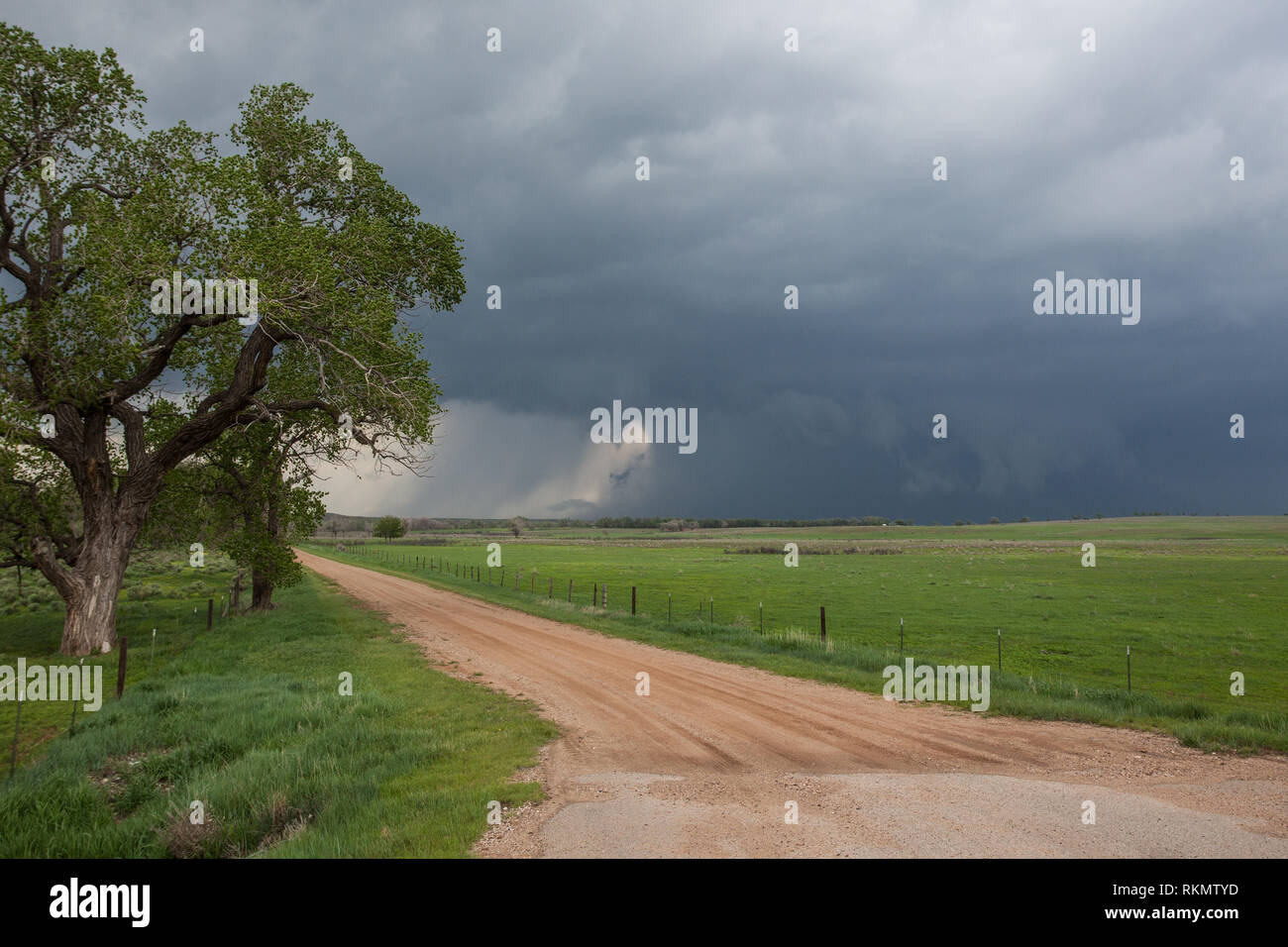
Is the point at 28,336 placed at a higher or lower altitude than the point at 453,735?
higher

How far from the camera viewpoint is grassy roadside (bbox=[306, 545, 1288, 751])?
1202 centimetres

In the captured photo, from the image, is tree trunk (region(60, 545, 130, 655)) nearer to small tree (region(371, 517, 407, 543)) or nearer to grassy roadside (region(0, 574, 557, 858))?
grassy roadside (region(0, 574, 557, 858))

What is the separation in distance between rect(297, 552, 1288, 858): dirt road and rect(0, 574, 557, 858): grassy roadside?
0.96 metres

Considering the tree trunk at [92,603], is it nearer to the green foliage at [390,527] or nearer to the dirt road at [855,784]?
the dirt road at [855,784]

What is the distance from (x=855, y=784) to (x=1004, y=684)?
1029 cm

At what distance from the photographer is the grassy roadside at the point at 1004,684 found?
39.4 ft

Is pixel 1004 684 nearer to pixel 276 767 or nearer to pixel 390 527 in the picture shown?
pixel 276 767

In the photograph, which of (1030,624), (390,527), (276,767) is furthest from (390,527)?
(276,767)

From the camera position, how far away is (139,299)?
18766 mm

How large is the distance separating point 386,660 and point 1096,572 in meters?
68.5

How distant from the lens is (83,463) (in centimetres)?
2216

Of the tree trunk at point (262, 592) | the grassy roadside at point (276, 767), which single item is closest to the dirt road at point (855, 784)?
the grassy roadside at point (276, 767)
